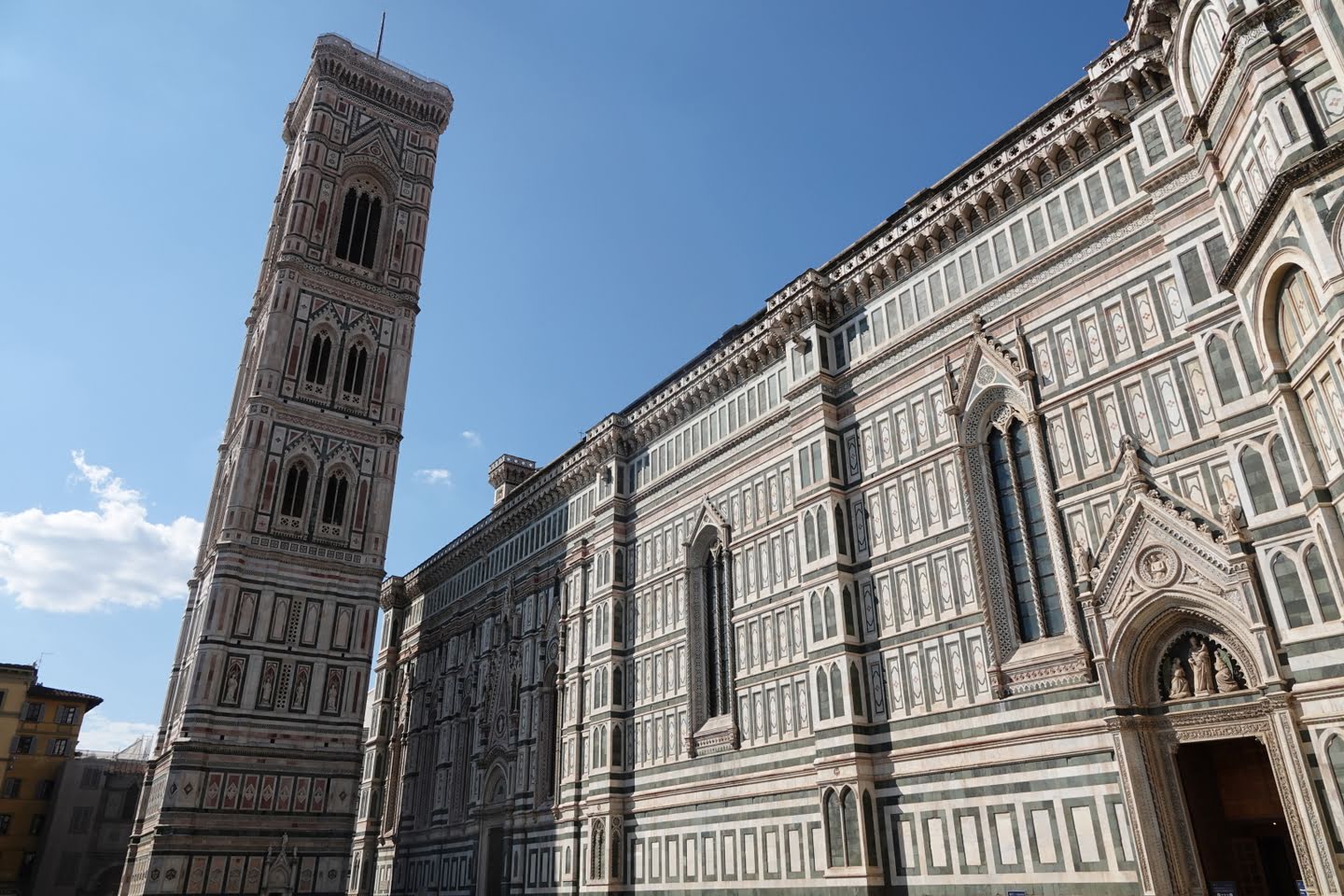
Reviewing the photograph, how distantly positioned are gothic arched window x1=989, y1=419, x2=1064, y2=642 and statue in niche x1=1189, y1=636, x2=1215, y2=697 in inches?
101

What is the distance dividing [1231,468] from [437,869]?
3365cm

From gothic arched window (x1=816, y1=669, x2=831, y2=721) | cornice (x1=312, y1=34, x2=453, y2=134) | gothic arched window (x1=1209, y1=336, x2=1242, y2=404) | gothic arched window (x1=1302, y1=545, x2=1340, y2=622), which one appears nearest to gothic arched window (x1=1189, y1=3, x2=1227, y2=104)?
gothic arched window (x1=1209, y1=336, x2=1242, y2=404)

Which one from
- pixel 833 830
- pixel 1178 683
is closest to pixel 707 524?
pixel 833 830

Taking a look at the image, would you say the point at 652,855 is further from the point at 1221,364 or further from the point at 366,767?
the point at 366,767

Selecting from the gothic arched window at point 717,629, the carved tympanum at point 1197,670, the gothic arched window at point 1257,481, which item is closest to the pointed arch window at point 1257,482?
the gothic arched window at point 1257,481

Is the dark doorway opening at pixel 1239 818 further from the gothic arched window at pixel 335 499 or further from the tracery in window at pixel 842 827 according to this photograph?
the gothic arched window at pixel 335 499

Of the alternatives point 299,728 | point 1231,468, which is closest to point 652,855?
point 299,728

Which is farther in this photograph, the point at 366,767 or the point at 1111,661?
the point at 366,767

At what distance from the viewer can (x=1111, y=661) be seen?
16344 millimetres

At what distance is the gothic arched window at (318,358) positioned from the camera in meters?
40.3

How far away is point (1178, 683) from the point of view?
51.6 feet

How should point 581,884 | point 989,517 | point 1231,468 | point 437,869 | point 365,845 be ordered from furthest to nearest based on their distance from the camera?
point 365,845, point 437,869, point 581,884, point 989,517, point 1231,468

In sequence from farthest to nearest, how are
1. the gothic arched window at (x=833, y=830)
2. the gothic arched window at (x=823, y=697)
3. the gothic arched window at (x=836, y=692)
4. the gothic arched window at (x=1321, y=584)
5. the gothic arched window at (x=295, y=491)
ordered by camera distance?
the gothic arched window at (x=295, y=491), the gothic arched window at (x=823, y=697), the gothic arched window at (x=836, y=692), the gothic arched window at (x=833, y=830), the gothic arched window at (x=1321, y=584)

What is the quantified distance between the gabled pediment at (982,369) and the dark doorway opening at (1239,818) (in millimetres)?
7849
